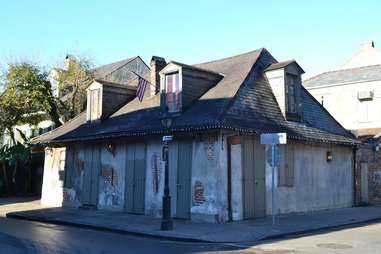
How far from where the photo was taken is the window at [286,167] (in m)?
19.4

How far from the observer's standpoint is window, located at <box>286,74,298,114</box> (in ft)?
67.3

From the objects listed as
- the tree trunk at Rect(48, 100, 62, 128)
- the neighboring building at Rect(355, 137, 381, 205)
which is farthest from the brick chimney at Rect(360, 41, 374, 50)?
the tree trunk at Rect(48, 100, 62, 128)

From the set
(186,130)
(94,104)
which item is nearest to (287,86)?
(186,130)

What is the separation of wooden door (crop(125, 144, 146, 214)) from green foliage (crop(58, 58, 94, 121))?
12.2 meters

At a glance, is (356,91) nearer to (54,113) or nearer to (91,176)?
(54,113)

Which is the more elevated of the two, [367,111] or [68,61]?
[68,61]

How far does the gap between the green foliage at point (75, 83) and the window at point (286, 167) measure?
16.1m

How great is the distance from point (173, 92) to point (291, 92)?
511 cm

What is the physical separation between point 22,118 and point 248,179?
21.9 m

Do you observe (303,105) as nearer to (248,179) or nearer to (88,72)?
(248,179)

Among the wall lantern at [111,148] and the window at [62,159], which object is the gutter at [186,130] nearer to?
the wall lantern at [111,148]

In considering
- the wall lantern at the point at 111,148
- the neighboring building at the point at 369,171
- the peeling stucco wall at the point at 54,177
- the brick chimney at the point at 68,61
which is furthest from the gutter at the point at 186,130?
the brick chimney at the point at 68,61

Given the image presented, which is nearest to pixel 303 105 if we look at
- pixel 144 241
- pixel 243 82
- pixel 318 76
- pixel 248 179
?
pixel 243 82

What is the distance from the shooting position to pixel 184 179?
17.9 metres
